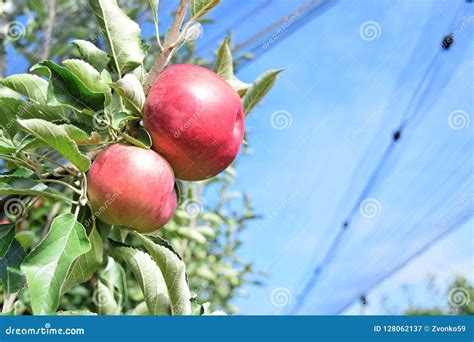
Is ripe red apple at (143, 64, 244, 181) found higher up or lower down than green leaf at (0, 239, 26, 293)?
higher up

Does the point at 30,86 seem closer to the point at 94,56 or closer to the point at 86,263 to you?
the point at 94,56

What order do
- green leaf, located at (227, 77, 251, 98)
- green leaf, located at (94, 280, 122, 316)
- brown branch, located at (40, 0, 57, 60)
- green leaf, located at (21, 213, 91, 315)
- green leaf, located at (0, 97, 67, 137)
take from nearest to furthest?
green leaf, located at (21, 213, 91, 315)
green leaf, located at (0, 97, 67, 137)
green leaf, located at (227, 77, 251, 98)
green leaf, located at (94, 280, 122, 316)
brown branch, located at (40, 0, 57, 60)

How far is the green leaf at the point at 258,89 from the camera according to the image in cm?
72

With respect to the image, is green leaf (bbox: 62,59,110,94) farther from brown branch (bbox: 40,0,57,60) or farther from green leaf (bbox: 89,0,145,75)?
brown branch (bbox: 40,0,57,60)

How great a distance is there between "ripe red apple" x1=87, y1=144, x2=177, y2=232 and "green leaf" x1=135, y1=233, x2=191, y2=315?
3 centimetres

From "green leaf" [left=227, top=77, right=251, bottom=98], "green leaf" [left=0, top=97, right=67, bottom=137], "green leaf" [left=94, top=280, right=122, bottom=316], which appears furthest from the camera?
"green leaf" [left=94, top=280, right=122, bottom=316]

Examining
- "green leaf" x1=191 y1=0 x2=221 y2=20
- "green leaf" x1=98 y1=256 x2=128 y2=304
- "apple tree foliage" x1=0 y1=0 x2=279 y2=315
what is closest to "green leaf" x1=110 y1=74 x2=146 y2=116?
"apple tree foliage" x1=0 y1=0 x2=279 y2=315

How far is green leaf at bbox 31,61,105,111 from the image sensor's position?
629 mm

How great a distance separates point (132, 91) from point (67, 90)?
0.08 meters

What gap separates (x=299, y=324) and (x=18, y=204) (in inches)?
17.7

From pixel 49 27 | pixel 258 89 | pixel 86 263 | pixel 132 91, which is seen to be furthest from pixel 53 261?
pixel 49 27

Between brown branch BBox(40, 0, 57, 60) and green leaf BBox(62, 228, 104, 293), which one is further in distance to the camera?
brown branch BBox(40, 0, 57, 60)

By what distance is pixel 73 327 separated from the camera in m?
0.78

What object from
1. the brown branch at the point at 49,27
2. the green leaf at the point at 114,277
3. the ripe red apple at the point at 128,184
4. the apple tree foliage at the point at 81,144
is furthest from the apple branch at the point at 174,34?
the brown branch at the point at 49,27
